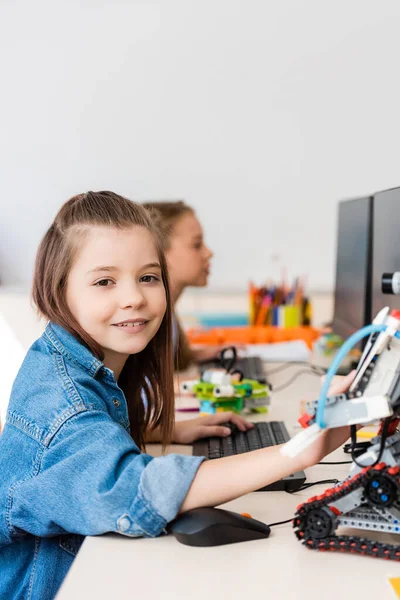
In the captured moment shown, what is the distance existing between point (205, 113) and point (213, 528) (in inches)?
107

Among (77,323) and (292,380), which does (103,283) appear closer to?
(77,323)

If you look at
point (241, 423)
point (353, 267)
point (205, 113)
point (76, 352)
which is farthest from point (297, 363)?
point (205, 113)

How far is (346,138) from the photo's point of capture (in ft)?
10.8

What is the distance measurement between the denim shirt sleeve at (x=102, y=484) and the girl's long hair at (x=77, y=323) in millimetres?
232

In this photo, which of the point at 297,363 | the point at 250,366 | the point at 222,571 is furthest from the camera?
the point at 297,363

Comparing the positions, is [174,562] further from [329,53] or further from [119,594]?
[329,53]

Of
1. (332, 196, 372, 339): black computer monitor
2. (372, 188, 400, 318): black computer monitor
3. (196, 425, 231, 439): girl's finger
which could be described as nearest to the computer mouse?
(196, 425, 231, 439): girl's finger

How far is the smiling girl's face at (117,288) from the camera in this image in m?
1.05

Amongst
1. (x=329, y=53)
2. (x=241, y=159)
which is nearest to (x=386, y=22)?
(x=329, y=53)

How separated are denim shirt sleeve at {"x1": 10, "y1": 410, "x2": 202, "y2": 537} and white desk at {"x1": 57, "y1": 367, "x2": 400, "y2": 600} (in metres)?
Result: 0.03

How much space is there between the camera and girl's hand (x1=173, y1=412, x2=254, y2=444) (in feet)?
4.34

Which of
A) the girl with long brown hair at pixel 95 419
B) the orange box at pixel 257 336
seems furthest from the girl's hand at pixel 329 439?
the orange box at pixel 257 336

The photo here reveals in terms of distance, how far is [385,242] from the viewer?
155 centimetres

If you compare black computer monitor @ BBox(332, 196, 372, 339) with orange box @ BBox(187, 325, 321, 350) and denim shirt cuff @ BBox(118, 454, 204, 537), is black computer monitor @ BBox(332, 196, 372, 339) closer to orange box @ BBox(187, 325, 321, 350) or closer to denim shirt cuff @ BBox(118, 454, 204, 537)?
orange box @ BBox(187, 325, 321, 350)
